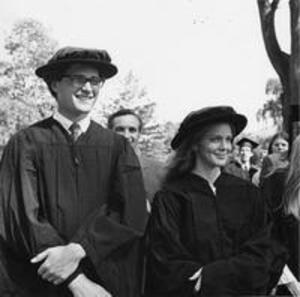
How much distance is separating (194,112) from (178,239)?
68cm

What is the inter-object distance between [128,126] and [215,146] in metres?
1.53

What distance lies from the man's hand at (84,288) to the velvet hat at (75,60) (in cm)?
99

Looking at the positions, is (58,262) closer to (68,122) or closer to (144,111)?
(68,122)

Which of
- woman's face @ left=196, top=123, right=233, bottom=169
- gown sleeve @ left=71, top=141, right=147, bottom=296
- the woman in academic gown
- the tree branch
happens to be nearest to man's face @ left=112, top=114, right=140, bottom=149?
the woman in academic gown

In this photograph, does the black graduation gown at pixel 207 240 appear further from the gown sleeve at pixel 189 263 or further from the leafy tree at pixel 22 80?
the leafy tree at pixel 22 80

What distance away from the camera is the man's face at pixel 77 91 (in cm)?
326

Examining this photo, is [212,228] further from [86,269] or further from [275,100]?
[275,100]

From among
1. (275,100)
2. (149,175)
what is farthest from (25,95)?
(149,175)

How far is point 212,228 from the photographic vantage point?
3314 mm

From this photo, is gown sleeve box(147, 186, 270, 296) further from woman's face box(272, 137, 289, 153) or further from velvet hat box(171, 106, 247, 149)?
woman's face box(272, 137, 289, 153)

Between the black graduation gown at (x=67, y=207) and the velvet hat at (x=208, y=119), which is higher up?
the velvet hat at (x=208, y=119)

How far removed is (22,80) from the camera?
69.8ft

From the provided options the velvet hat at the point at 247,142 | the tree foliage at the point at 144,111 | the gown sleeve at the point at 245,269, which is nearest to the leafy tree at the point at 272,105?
the tree foliage at the point at 144,111

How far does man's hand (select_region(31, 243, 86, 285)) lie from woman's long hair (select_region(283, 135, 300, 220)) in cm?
120
